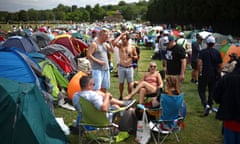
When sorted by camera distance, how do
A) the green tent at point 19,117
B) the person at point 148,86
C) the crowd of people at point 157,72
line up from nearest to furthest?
the green tent at point 19,117 → the crowd of people at point 157,72 → the person at point 148,86

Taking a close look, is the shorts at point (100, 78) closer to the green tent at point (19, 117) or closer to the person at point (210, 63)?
the green tent at point (19, 117)

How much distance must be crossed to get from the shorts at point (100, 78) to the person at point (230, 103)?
Result: 9.65 ft

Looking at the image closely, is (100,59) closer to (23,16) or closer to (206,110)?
(206,110)

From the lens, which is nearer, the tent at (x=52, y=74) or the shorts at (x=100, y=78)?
the shorts at (x=100, y=78)

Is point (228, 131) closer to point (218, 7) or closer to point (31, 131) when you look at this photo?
point (31, 131)

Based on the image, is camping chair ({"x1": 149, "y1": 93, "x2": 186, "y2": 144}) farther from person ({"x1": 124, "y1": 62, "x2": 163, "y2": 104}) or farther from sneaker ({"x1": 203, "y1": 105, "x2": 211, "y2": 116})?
sneaker ({"x1": 203, "y1": 105, "x2": 211, "y2": 116})

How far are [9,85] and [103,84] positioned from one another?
7.99ft

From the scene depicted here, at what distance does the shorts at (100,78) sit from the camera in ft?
20.8

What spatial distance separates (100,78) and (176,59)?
2.00 metres

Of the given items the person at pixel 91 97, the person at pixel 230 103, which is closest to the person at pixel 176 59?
the person at pixel 91 97

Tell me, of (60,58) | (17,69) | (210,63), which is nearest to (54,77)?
(60,58)

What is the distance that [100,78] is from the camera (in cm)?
638

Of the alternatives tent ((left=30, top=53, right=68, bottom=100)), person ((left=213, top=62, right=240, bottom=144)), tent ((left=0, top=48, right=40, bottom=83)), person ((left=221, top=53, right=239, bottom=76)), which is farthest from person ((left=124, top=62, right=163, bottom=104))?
person ((left=213, top=62, right=240, bottom=144))

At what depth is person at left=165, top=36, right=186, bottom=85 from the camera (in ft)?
23.4
